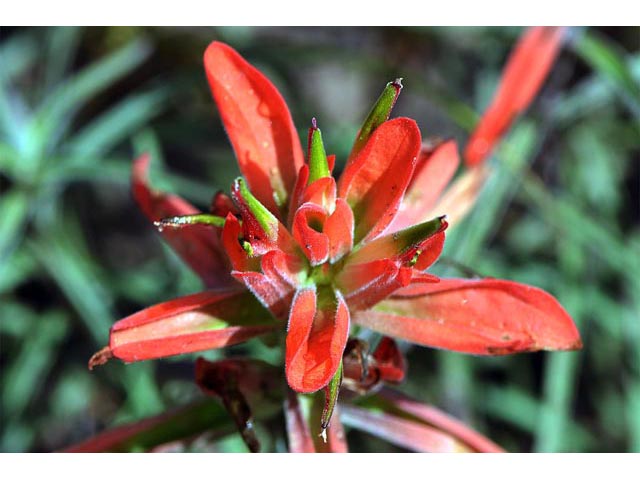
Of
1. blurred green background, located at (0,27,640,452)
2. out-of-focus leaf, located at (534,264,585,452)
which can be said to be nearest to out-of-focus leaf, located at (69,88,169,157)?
blurred green background, located at (0,27,640,452)

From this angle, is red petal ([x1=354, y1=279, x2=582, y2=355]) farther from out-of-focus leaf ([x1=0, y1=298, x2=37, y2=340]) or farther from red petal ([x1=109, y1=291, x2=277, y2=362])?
out-of-focus leaf ([x1=0, y1=298, x2=37, y2=340])

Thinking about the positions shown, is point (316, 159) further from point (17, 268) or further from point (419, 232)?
point (17, 268)

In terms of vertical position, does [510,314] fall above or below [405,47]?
below

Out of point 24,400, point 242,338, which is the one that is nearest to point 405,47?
point 24,400

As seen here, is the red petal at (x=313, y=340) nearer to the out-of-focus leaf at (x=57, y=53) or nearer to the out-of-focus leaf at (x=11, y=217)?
the out-of-focus leaf at (x=11, y=217)

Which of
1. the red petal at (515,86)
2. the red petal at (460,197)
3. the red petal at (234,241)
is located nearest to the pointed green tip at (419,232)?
the red petal at (234,241)

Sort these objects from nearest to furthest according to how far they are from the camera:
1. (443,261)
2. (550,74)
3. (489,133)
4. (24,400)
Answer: (443,261) → (489,133) → (550,74) → (24,400)

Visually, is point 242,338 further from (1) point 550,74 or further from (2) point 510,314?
(1) point 550,74
